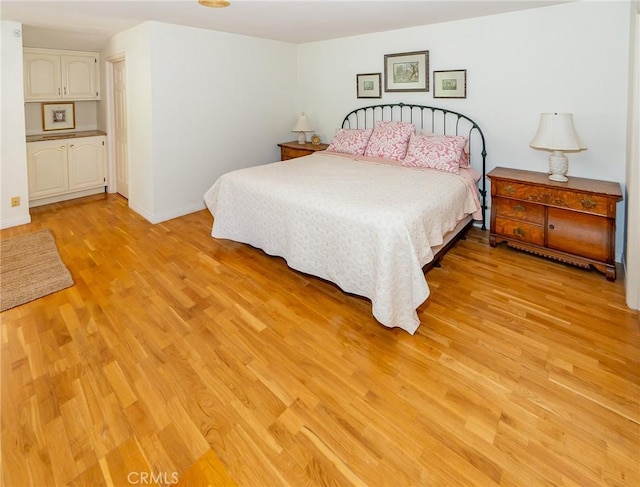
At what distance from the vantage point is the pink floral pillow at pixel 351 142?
4492 mm

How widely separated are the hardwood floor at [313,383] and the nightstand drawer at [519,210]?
50cm

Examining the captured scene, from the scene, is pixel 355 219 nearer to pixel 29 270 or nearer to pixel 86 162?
pixel 29 270

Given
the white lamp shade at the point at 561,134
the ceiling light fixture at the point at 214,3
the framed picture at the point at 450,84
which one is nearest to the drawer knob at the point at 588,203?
the white lamp shade at the point at 561,134

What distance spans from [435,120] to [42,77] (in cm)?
516

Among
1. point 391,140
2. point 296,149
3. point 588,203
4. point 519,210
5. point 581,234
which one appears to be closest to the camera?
point 588,203

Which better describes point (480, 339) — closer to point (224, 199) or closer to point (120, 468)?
point (120, 468)

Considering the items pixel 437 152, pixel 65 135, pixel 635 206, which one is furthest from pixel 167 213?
pixel 635 206

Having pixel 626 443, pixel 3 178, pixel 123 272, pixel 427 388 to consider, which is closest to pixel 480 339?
pixel 427 388

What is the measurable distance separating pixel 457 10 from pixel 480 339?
10.1 ft

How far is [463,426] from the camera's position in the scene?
5.55ft

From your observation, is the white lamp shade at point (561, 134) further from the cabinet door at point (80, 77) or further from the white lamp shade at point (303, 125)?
the cabinet door at point (80, 77)

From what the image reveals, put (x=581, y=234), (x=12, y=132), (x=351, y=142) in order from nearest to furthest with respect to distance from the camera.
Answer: (x=581, y=234)
(x=12, y=132)
(x=351, y=142)

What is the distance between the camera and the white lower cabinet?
15.9 feet

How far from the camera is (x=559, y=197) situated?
3.14 m
